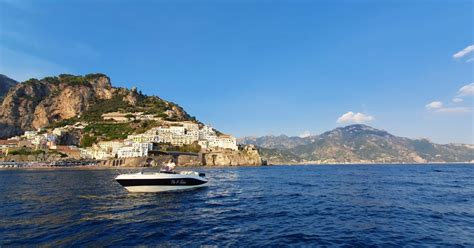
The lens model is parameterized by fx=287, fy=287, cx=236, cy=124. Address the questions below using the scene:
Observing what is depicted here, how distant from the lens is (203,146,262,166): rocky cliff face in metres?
140

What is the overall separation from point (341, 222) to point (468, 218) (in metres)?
8.62

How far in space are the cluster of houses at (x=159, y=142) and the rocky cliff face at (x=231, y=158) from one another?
35.7ft

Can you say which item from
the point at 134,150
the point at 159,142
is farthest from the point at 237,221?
the point at 159,142

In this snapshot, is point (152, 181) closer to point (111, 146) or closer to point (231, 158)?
point (231, 158)

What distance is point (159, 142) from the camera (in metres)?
151

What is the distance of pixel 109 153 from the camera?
13988 centimetres

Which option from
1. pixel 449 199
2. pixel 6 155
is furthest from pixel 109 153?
pixel 449 199

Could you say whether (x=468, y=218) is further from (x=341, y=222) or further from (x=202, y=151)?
(x=202, y=151)

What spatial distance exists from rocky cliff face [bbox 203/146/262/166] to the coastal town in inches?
372

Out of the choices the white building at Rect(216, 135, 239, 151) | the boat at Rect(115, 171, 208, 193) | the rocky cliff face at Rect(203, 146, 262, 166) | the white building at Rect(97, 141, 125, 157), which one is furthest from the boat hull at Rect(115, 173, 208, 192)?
the white building at Rect(216, 135, 239, 151)

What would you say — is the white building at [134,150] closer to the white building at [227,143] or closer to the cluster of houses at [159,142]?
the cluster of houses at [159,142]

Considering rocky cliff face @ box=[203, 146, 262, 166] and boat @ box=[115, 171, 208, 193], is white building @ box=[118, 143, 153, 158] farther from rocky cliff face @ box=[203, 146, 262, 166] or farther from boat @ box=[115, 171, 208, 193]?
boat @ box=[115, 171, 208, 193]

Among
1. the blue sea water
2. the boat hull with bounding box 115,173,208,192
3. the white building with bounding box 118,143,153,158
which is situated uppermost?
the white building with bounding box 118,143,153,158

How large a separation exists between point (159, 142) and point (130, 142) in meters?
17.2
